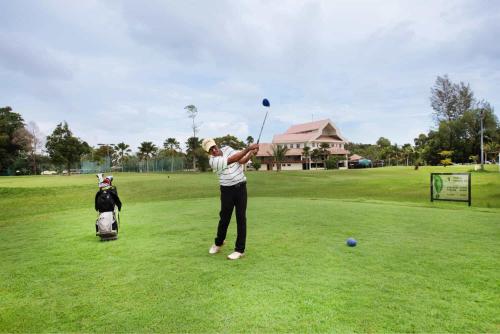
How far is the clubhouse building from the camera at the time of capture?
309ft

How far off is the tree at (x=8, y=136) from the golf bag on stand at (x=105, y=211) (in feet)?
284

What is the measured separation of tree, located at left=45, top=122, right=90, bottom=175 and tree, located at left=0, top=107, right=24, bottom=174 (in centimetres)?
1563

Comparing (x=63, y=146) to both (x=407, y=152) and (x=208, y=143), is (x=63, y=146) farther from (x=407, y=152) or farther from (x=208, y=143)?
(x=407, y=152)

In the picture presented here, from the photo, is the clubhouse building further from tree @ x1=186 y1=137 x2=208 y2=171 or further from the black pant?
the black pant

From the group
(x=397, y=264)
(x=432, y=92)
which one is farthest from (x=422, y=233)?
(x=432, y=92)

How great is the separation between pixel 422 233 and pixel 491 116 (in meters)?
98.5

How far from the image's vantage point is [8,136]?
265 ft

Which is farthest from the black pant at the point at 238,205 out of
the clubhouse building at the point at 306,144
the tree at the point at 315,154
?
the clubhouse building at the point at 306,144

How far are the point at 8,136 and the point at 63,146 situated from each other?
70.8ft

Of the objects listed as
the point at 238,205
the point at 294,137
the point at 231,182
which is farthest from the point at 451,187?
the point at 294,137

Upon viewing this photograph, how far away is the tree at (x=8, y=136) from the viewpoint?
3150 inches

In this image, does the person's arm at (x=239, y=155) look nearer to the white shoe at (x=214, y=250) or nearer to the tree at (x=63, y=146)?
the white shoe at (x=214, y=250)

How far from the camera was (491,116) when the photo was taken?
8719cm

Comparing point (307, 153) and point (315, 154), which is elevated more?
point (307, 153)
